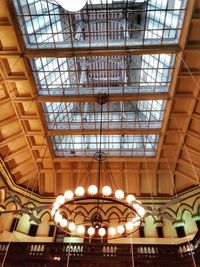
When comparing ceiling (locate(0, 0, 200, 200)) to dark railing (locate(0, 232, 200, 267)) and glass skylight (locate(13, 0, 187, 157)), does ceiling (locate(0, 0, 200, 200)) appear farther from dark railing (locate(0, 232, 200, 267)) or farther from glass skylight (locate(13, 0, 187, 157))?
dark railing (locate(0, 232, 200, 267))

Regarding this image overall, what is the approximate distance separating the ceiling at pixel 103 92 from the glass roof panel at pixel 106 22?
0.03 metres

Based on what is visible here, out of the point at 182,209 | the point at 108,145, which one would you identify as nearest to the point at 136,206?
the point at 108,145

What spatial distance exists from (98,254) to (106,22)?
844 cm

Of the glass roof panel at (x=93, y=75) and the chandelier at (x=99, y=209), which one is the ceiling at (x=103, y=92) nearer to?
the glass roof panel at (x=93, y=75)

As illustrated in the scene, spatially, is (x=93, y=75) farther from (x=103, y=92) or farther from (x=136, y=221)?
(x=136, y=221)

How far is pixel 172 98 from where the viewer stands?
980 centimetres

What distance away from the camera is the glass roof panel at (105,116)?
11305 millimetres

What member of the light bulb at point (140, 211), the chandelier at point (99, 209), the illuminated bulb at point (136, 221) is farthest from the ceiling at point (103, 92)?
the illuminated bulb at point (136, 221)

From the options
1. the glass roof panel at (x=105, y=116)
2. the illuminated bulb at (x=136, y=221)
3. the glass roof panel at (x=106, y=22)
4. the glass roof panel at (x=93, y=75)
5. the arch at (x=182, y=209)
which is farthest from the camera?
the arch at (x=182, y=209)

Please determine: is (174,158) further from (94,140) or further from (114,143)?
(94,140)

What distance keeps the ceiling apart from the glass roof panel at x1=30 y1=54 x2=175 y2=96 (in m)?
0.04

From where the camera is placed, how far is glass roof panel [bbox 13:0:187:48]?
8.01 m

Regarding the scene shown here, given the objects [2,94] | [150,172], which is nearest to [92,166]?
[150,172]

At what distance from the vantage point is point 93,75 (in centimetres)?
1086
